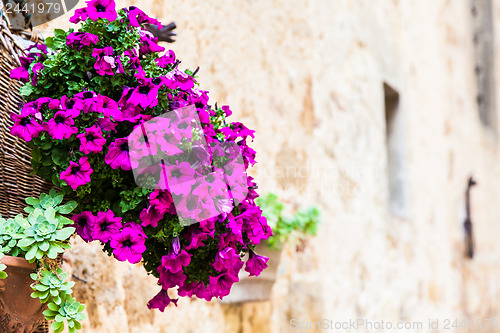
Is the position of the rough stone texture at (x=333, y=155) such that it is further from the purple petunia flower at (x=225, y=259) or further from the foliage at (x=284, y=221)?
the purple petunia flower at (x=225, y=259)

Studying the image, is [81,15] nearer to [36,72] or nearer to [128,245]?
[36,72]

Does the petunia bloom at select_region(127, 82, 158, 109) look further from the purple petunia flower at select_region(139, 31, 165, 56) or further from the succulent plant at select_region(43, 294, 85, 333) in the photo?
the succulent plant at select_region(43, 294, 85, 333)

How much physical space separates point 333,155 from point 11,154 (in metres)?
1.97

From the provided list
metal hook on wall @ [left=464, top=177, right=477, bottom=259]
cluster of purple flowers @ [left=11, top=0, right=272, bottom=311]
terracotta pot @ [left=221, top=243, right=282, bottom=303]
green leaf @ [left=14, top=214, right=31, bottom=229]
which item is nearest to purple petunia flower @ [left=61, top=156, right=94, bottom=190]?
cluster of purple flowers @ [left=11, top=0, right=272, bottom=311]

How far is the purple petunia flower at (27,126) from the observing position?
109 centimetres

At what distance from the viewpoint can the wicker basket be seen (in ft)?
3.84

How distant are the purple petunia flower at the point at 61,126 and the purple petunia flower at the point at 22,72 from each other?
0.45ft

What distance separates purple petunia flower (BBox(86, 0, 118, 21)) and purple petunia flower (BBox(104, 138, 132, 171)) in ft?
0.87

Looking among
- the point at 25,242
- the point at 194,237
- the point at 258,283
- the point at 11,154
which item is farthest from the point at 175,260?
the point at 258,283

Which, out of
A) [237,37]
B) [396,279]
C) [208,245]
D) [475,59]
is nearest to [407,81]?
[396,279]

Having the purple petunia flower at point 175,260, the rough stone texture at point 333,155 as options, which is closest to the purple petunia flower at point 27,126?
the purple petunia flower at point 175,260

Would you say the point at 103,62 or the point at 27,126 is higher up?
the point at 103,62

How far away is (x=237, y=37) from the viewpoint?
2.41 metres

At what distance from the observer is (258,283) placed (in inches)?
88.0
